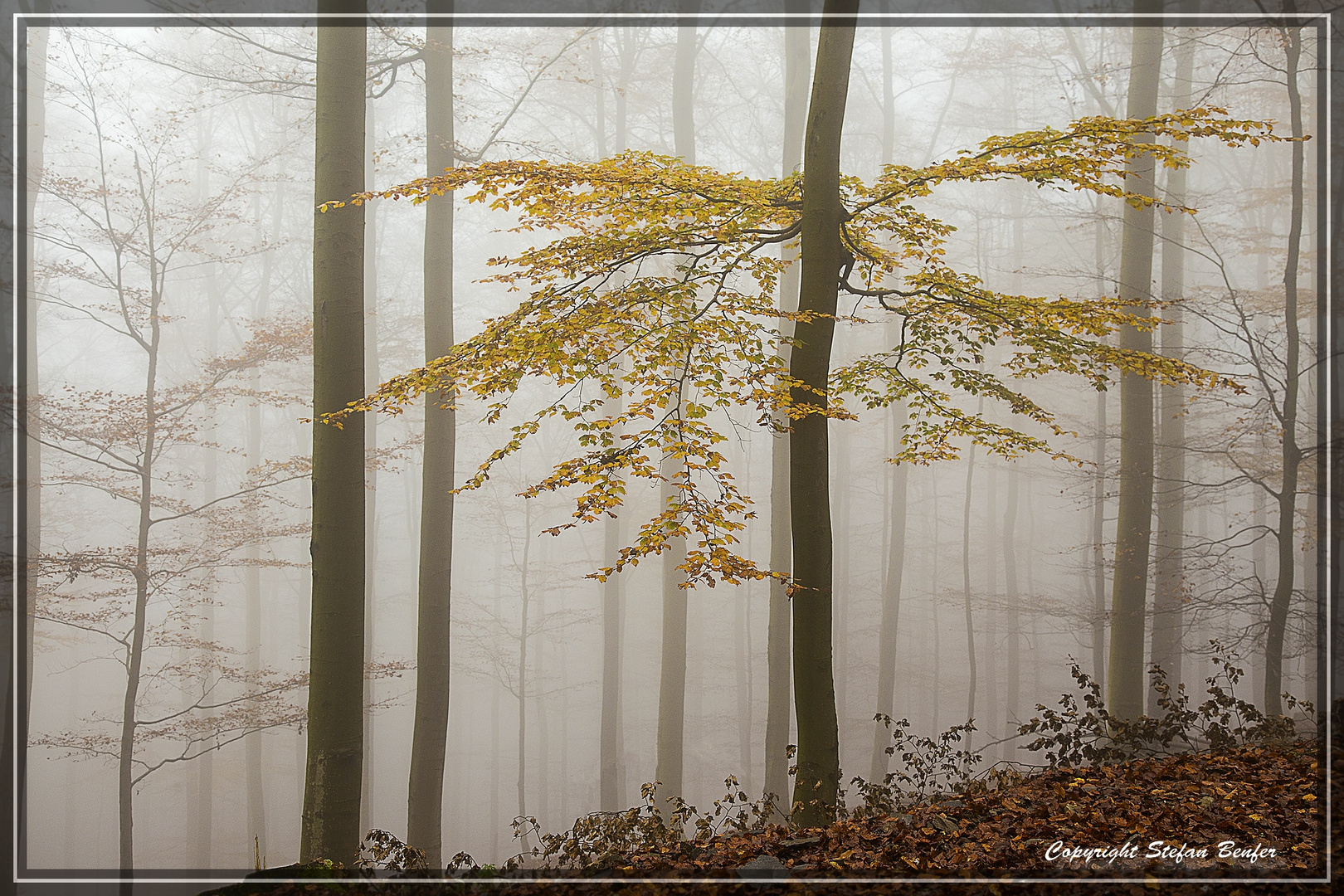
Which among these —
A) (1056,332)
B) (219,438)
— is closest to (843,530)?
(1056,332)

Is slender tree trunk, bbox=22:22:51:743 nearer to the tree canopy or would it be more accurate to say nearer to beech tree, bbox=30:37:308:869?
beech tree, bbox=30:37:308:869

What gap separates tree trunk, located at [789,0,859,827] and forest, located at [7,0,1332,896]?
3 cm

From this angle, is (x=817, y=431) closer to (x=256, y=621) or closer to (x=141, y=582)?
(x=141, y=582)

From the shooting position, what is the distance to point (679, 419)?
4.90 meters

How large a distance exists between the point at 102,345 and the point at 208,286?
4.64m

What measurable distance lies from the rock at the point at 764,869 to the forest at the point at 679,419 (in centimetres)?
5

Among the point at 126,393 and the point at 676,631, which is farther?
the point at 676,631

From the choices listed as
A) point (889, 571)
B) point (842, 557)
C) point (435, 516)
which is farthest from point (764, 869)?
point (842, 557)

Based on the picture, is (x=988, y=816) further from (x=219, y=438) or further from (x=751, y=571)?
(x=219, y=438)

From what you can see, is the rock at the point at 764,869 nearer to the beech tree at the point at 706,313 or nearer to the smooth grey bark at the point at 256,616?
the beech tree at the point at 706,313

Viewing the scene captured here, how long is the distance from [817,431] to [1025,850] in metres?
2.91

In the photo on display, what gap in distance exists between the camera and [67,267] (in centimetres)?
951

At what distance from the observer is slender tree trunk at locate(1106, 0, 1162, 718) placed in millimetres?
8359

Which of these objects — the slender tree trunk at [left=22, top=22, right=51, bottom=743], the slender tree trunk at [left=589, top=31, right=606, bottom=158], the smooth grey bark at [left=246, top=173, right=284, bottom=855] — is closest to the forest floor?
the slender tree trunk at [left=22, top=22, right=51, bottom=743]
